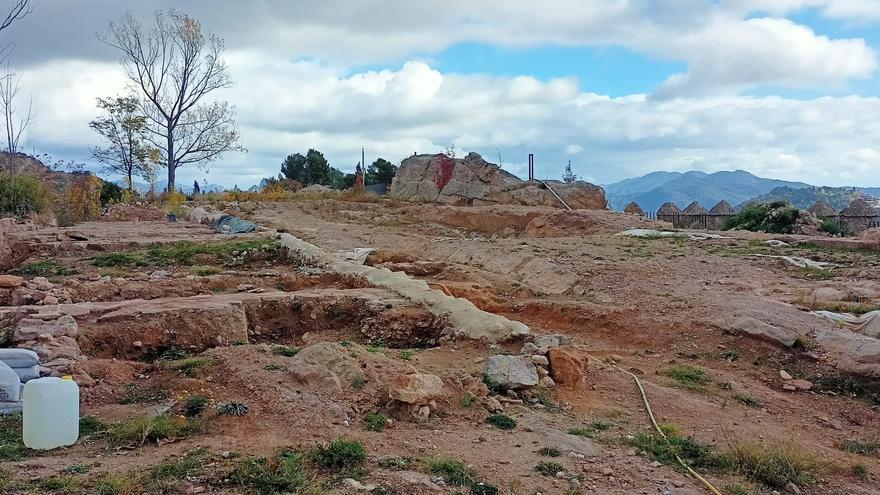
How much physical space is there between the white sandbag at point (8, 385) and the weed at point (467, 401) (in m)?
2.79

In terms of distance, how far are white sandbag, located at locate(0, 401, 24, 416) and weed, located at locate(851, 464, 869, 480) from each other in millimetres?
4951

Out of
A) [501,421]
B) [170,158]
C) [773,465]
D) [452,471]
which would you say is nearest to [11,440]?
[452,471]

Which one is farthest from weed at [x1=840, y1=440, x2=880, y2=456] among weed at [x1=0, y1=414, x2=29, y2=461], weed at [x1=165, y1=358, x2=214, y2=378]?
weed at [x1=0, y1=414, x2=29, y2=461]

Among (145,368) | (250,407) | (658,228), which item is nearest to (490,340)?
(250,407)

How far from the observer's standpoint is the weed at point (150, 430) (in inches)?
147

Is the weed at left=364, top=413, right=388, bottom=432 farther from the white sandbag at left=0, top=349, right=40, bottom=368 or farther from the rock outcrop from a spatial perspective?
the rock outcrop

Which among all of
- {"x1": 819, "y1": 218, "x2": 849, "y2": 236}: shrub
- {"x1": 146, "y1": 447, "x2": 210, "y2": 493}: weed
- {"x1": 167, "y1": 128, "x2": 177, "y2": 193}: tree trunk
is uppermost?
{"x1": 167, "y1": 128, "x2": 177, "y2": 193}: tree trunk

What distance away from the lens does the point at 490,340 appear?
588cm

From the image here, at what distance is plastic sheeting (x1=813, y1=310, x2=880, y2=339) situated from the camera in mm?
6625

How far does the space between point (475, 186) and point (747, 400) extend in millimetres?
18696

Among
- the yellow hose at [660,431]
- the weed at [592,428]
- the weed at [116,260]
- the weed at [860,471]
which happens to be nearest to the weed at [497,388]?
the weed at [592,428]

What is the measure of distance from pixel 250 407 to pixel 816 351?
16.1ft

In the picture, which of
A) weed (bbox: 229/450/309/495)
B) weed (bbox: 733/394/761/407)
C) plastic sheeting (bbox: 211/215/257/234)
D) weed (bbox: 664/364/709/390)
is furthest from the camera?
plastic sheeting (bbox: 211/215/257/234)

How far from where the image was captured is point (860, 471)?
396 cm
